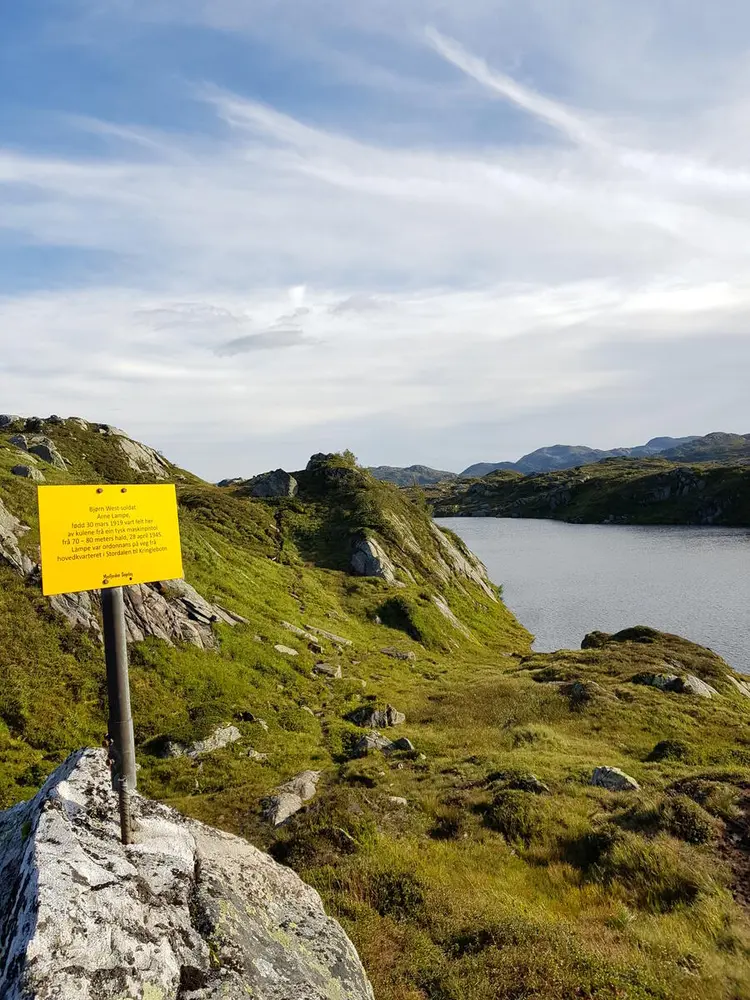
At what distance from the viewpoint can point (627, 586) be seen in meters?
92.6

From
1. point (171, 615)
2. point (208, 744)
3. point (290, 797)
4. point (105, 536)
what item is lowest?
point (208, 744)

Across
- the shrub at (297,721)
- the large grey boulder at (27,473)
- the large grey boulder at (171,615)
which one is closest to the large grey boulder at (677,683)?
the shrub at (297,721)

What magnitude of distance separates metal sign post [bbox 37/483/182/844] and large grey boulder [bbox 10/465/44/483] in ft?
103

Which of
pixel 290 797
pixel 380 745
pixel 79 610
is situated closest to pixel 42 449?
pixel 79 610

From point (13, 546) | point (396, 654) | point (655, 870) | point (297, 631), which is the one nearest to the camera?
point (655, 870)

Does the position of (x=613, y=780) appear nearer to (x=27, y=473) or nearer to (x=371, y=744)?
(x=371, y=744)

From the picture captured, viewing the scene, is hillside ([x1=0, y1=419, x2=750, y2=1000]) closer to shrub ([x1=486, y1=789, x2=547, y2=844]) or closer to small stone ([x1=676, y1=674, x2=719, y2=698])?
shrub ([x1=486, y1=789, x2=547, y2=844])

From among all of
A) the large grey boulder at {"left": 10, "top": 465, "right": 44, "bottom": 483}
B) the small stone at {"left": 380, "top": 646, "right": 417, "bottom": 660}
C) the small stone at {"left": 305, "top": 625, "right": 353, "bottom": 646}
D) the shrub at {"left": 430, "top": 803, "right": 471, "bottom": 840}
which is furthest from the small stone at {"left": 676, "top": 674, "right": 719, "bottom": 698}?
the large grey boulder at {"left": 10, "top": 465, "right": 44, "bottom": 483}

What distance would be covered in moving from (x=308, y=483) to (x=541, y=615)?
39.4 m

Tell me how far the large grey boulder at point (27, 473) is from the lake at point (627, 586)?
52.7 metres

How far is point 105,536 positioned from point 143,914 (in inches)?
215

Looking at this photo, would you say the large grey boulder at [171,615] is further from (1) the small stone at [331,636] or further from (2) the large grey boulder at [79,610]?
(1) the small stone at [331,636]

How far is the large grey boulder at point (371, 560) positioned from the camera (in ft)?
206

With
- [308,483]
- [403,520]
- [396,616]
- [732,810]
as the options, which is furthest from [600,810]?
[308,483]
